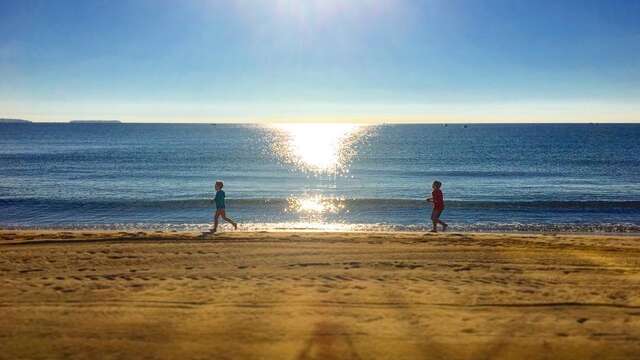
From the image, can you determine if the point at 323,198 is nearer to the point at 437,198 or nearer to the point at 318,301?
the point at 437,198

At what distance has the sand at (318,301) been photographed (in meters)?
6.63

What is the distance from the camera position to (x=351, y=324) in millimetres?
7289

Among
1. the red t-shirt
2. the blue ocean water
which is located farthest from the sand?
the blue ocean water

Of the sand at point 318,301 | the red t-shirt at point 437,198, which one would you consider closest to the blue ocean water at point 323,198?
the red t-shirt at point 437,198

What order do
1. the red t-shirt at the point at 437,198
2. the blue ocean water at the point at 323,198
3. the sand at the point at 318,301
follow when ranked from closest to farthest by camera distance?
the sand at the point at 318,301 → the red t-shirt at the point at 437,198 → the blue ocean water at the point at 323,198

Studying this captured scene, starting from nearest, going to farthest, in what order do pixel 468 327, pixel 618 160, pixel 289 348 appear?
pixel 289 348 < pixel 468 327 < pixel 618 160

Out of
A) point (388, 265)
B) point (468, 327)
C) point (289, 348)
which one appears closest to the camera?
point (289, 348)

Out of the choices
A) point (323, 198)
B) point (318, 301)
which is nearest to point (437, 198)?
point (318, 301)

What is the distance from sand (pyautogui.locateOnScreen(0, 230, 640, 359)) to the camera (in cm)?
663

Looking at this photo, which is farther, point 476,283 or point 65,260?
point 65,260

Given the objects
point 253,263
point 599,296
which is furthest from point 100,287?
point 599,296

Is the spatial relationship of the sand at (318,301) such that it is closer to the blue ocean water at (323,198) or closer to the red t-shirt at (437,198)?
the red t-shirt at (437,198)

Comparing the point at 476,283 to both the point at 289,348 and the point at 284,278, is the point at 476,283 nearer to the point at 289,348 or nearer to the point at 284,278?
the point at 284,278

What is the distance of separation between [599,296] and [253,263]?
6794 mm
